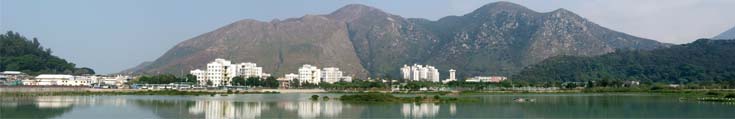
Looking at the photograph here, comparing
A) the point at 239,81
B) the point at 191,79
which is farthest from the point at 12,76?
the point at 239,81

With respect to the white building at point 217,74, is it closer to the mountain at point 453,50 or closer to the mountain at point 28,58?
the mountain at point 28,58

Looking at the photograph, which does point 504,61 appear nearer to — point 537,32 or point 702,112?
point 537,32

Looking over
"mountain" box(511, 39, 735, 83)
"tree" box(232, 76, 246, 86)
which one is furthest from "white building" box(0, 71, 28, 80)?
"mountain" box(511, 39, 735, 83)

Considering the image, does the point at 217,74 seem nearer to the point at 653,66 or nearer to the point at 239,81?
the point at 239,81

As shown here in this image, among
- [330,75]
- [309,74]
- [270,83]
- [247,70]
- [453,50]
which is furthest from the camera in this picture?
[453,50]

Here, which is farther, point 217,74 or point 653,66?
point 653,66

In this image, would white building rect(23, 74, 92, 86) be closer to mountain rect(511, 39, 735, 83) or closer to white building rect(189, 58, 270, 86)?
white building rect(189, 58, 270, 86)

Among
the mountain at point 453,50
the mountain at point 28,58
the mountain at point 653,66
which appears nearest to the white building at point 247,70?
the mountain at point 28,58
